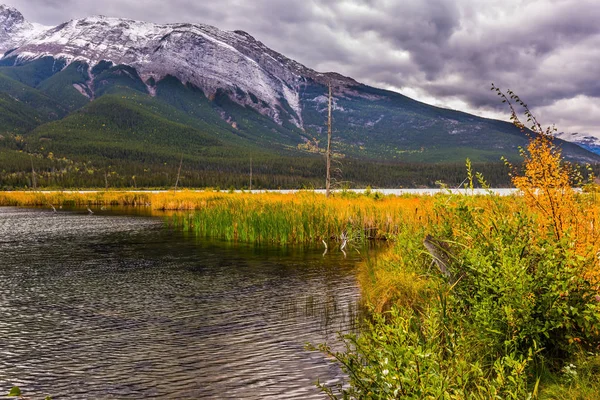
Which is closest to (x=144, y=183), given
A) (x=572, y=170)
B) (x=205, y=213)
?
(x=205, y=213)

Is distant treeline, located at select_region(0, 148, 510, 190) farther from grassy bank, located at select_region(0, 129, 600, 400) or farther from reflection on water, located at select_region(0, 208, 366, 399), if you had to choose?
grassy bank, located at select_region(0, 129, 600, 400)

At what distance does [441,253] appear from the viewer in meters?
7.93

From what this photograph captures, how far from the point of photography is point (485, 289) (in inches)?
259

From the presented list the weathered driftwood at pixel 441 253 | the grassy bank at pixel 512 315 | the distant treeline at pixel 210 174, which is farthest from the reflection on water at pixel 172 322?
the distant treeline at pixel 210 174

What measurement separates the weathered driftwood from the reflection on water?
256 cm

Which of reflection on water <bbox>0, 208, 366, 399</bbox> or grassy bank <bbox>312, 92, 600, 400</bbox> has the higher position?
grassy bank <bbox>312, 92, 600, 400</bbox>

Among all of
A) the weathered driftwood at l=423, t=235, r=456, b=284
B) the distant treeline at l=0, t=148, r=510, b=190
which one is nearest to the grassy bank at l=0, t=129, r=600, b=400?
the weathered driftwood at l=423, t=235, r=456, b=284

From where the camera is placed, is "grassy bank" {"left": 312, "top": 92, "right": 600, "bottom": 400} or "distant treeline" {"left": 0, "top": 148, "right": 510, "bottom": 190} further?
"distant treeline" {"left": 0, "top": 148, "right": 510, "bottom": 190}

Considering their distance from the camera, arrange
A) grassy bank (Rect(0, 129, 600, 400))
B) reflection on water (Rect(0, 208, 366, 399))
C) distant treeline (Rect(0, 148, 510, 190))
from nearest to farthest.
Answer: grassy bank (Rect(0, 129, 600, 400)) → reflection on water (Rect(0, 208, 366, 399)) → distant treeline (Rect(0, 148, 510, 190))

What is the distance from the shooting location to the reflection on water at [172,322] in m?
8.00

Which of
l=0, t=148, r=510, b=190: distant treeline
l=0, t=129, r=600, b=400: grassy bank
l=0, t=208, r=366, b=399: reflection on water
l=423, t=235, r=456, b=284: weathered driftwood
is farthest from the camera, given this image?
l=0, t=148, r=510, b=190: distant treeline

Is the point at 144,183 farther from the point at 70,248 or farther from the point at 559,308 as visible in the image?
the point at 559,308

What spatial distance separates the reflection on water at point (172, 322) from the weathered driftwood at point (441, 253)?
256cm

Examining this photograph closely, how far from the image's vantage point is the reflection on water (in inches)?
315
